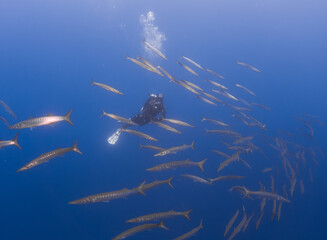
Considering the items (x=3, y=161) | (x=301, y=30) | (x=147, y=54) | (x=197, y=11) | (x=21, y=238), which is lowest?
(x=21, y=238)

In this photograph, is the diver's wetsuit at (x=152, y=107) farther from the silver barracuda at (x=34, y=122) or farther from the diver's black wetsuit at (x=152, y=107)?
the silver barracuda at (x=34, y=122)

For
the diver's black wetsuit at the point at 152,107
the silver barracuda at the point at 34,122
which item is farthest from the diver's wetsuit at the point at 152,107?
the silver barracuda at the point at 34,122

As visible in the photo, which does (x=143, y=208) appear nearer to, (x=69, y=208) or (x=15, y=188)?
(x=69, y=208)

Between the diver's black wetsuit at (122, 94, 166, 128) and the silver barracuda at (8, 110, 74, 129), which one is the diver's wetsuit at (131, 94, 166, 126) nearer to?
the diver's black wetsuit at (122, 94, 166, 128)

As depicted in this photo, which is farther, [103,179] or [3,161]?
[3,161]

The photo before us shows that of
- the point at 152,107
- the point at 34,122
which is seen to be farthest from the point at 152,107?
the point at 34,122

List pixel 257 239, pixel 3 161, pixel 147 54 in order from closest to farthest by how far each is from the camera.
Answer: pixel 257 239 → pixel 3 161 → pixel 147 54

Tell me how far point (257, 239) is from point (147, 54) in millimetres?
23933

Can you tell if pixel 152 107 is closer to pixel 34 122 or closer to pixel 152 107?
pixel 152 107

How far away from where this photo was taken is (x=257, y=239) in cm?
1338

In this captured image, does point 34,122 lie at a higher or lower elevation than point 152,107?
lower

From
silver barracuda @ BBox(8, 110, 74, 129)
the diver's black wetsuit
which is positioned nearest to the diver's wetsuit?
the diver's black wetsuit

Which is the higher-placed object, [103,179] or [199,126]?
[199,126]

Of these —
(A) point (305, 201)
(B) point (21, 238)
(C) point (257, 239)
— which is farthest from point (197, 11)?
(B) point (21, 238)
